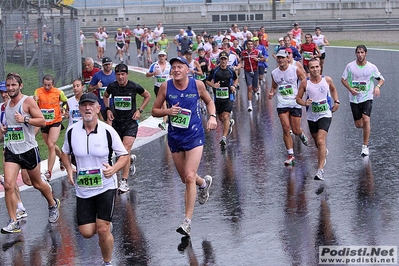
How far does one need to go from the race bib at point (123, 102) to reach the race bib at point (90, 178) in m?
4.46

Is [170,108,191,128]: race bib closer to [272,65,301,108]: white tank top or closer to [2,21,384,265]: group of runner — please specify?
[2,21,384,265]: group of runner

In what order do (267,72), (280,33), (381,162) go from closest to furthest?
1. (381,162)
2. (267,72)
3. (280,33)

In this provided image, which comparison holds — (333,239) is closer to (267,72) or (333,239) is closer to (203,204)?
(203,204)

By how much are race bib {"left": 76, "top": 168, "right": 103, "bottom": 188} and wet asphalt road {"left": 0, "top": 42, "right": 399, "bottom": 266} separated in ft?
2.98

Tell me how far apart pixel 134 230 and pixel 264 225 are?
4.70 ft

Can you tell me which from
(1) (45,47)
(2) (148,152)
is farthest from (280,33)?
(2) (148,152)

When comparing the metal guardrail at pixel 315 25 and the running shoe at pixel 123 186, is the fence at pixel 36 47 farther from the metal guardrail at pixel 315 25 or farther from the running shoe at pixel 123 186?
the metal guardrail at pixel 315 25

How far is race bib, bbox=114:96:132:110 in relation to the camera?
39.3 feet

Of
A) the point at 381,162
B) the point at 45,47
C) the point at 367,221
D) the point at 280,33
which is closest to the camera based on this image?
the point at 367,221

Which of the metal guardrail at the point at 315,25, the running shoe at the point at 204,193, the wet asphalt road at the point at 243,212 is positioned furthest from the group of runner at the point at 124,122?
the metal guardrail at the point at 315,25

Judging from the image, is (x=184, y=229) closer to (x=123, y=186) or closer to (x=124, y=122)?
(x=123, y=186)

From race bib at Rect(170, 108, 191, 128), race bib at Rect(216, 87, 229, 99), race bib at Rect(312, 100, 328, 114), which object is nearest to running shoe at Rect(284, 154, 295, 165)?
race bib at Rect(312, 100, 328, 114)

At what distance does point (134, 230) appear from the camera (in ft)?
30.6

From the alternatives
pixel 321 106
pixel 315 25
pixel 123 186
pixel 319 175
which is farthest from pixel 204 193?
pixel 315 25
